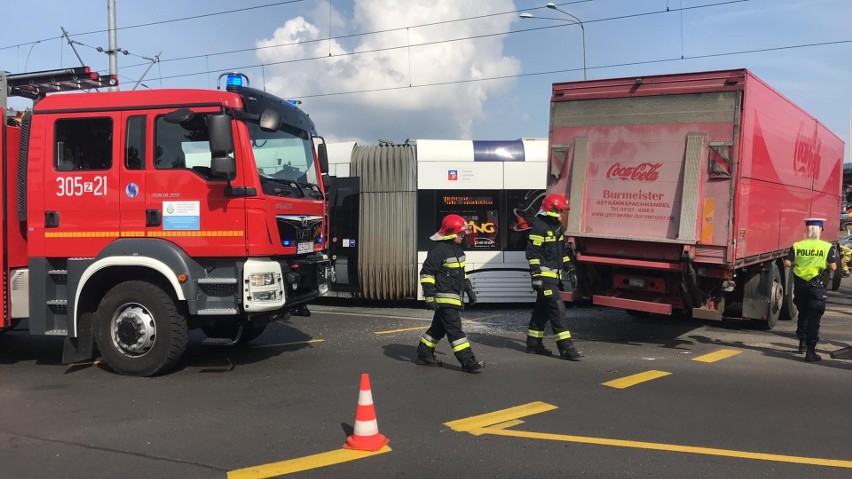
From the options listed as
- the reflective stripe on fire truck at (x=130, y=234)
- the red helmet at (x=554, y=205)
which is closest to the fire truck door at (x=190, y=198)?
the reflective stripe on fire truck at (x=130, y=234)

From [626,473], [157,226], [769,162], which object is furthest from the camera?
[769,162]

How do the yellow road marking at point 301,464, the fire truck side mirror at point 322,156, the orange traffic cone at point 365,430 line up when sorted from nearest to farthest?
the yellow road marking at point 301,464 < the orange traffic cone at point 365,430 < the fire truck side mirror at point 322,156

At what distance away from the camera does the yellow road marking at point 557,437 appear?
4.38 m

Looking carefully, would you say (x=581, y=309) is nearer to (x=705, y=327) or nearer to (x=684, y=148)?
(x=705, y=327)

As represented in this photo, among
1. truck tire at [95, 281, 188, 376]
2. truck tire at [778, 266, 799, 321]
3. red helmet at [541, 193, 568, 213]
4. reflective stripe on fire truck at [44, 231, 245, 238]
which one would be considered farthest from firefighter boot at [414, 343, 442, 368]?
truck tire at [778, 266, 799, 321]

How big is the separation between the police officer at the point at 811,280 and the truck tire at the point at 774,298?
1.16 m

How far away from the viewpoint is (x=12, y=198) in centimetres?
693

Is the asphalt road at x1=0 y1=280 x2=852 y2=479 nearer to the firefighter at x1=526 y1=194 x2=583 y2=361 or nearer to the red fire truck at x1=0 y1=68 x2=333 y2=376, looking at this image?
the firefighter at x1=526 y1=194 x2=583 y2=361

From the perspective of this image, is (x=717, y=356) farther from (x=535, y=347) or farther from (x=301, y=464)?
(x=301, y=464)

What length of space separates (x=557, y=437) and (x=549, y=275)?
3117mm

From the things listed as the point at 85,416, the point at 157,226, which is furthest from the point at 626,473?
the point at 157,226

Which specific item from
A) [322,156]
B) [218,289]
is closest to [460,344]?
[218,289]

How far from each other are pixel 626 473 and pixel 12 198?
677 centimetres

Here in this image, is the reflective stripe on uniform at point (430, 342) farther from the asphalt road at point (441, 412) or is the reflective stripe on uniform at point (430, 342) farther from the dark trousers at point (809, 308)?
the dark trousers at point (809, 308)
